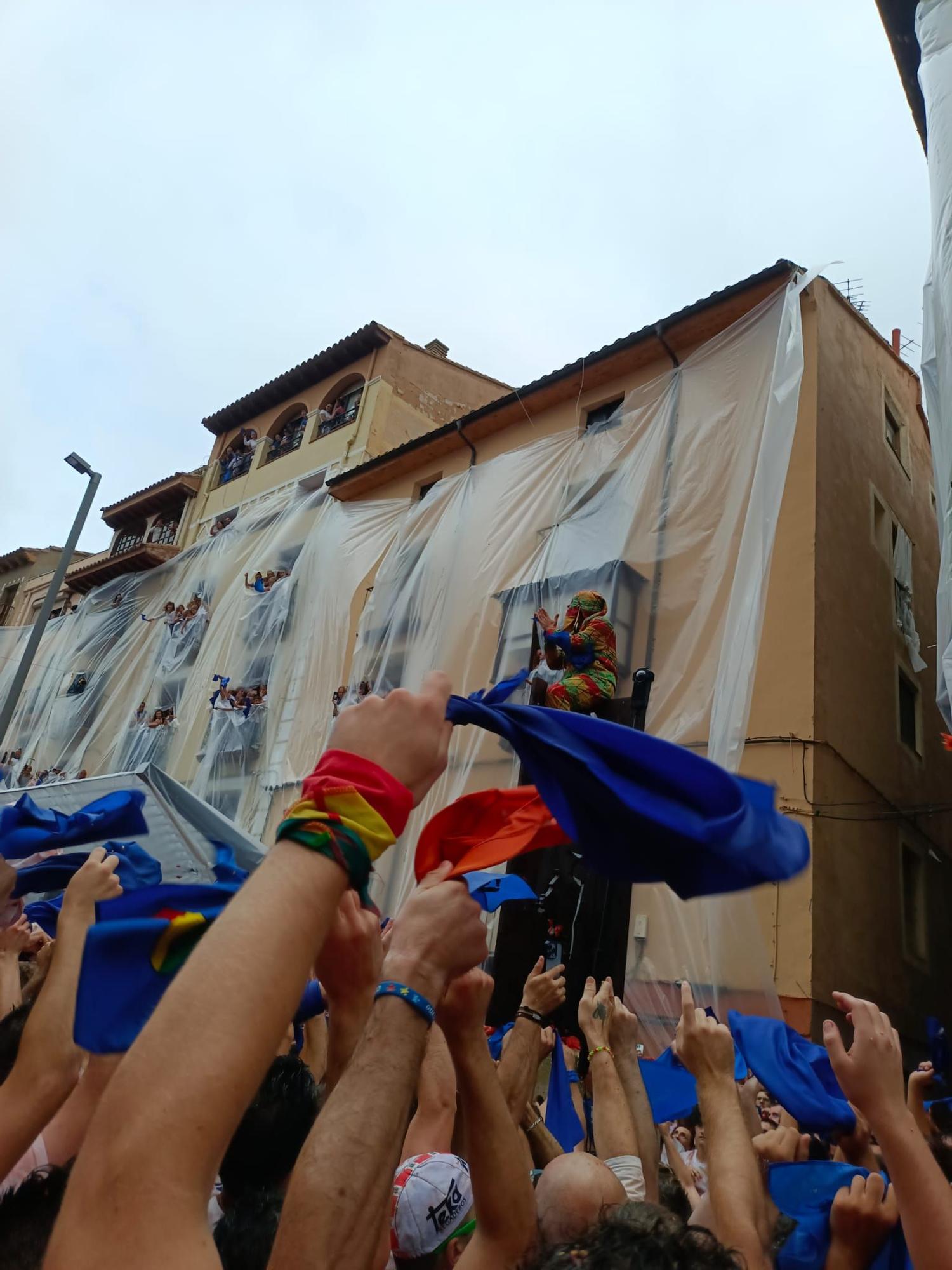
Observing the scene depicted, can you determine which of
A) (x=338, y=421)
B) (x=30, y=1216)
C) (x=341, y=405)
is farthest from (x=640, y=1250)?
(x=341, y=405)

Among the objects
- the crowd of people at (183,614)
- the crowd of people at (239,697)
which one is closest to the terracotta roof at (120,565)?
the crowd of people at (183,614)

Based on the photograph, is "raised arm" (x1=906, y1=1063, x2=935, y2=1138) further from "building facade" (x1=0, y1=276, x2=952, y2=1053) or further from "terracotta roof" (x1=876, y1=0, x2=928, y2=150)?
"terracotta roof" (x1=876, y1=0, x2=928, y2=150)

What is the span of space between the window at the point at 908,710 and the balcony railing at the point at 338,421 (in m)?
10.8

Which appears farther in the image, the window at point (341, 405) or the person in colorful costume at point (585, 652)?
the window at point (341, 405)

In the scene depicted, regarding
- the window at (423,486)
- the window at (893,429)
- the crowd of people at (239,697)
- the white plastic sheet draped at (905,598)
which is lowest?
the crowd of people at (239,697)

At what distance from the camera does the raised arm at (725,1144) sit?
160 centimetres

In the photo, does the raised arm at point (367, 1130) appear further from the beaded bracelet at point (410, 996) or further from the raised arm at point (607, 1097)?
the raised arm at point (607, 1097)

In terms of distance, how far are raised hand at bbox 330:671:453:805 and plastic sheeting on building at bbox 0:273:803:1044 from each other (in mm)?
4330

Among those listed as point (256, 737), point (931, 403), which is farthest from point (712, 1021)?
point (256, 737)

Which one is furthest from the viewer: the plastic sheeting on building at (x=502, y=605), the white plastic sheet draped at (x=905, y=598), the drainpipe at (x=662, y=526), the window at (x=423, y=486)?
the window at (x=423, y=486)

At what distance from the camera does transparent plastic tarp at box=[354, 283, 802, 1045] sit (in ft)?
21.2

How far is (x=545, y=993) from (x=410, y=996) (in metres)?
1.39

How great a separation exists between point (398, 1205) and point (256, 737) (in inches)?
396

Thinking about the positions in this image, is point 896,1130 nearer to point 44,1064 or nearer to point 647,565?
point 44,1064
